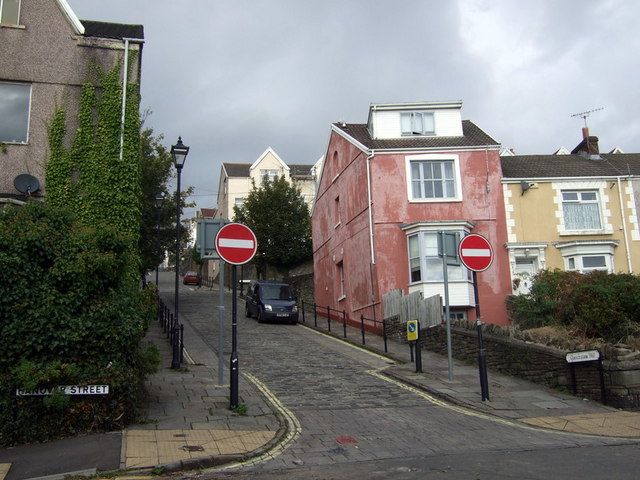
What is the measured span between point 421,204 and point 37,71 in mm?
14456

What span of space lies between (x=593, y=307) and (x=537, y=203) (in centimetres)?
1038

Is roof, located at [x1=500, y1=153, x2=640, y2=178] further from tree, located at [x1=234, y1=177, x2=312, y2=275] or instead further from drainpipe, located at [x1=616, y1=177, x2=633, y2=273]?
tree, located at [x1=234, y1=177, x2=312, y2=275]

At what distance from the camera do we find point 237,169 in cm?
5834

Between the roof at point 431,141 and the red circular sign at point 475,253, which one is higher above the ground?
the roof at point 431,141

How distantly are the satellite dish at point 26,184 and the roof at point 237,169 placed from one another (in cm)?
4421

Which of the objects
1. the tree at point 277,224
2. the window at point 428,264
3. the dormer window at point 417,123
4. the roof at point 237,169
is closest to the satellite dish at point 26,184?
the window at point 428,264

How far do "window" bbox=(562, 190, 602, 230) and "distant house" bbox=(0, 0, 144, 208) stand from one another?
17834 millimetres

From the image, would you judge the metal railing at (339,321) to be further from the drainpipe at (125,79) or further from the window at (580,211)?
the drainpipe at (125,79)

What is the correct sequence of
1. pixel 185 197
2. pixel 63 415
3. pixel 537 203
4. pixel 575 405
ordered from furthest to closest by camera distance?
pixel 185 197, pixel 537 203, pixel 575 405, pixel 63 415

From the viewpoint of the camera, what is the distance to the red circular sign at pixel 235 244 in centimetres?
1002

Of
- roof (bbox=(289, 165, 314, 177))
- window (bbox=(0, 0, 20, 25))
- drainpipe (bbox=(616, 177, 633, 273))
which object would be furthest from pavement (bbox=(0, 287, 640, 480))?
roof (bbox=(289, 165, 314, 177))

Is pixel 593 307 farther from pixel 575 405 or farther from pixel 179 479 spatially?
pixel 179 479

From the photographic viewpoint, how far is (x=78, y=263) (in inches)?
320

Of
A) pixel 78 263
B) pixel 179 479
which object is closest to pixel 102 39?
pixel 78 263
